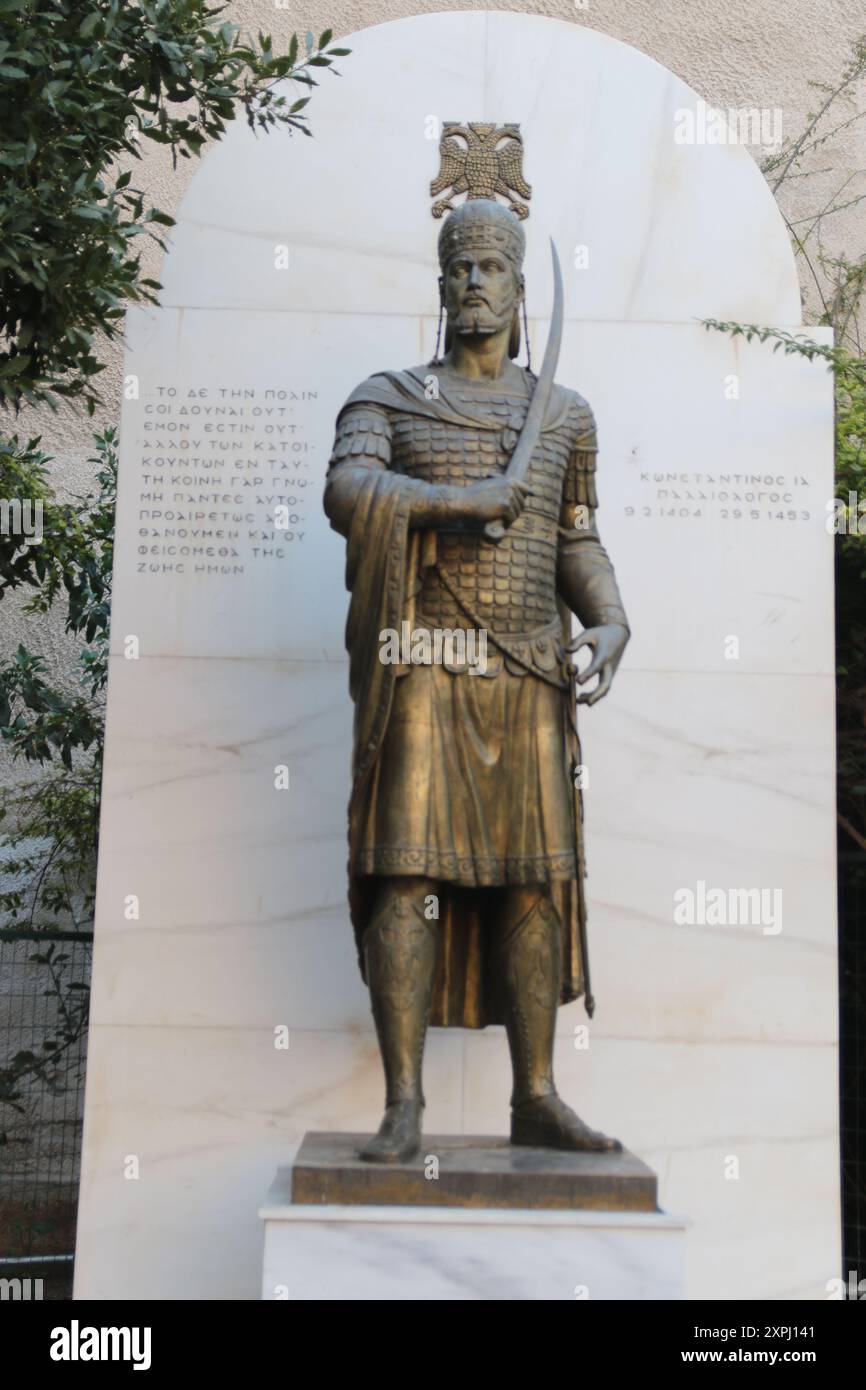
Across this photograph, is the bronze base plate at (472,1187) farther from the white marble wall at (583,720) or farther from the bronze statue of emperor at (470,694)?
the white marble wall at (583,720)

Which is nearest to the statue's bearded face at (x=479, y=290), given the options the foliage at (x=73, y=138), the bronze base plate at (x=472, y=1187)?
the foliage at (x=73, y=138)

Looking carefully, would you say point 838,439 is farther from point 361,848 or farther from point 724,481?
point 361,848

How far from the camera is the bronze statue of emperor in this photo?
5.55 meters

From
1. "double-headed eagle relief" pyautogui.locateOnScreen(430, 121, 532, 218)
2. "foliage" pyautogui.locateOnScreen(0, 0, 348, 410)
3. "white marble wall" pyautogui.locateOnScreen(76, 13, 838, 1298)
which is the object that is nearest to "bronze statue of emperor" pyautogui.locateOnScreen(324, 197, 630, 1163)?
"foliage" pyautogui.locateOnScreen(0, 0, 348, 410)

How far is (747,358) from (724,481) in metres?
0.58

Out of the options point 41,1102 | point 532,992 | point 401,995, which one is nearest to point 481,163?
point 532,992

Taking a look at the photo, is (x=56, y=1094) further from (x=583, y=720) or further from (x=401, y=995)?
(x=401, y=995)

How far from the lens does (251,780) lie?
25.0 ft

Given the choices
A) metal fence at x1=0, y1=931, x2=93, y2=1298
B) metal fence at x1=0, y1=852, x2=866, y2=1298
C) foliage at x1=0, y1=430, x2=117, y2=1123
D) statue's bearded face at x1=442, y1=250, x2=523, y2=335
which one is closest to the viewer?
statue's bearded face at x1=442, y1=250, x2=523, y2=335

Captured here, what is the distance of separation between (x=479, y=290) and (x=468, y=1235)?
2.95 m

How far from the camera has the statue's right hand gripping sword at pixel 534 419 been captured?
5684 mm

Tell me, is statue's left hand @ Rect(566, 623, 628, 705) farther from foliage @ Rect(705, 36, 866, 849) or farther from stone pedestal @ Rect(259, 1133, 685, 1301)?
foliage @ Rect(705, 36, 866, 849)

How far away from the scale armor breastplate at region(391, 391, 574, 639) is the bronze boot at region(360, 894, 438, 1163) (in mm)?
951
